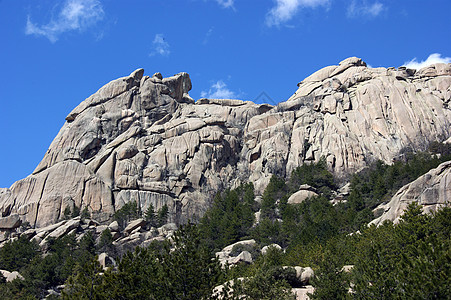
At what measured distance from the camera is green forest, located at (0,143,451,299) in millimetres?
33062

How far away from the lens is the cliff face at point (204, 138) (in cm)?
9225

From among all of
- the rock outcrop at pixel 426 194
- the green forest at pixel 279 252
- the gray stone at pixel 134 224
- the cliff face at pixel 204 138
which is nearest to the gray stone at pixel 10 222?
the cliff face at pixel 204 138

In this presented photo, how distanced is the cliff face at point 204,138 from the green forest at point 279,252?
5.05 meters

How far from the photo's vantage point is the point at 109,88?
11294 centimetres

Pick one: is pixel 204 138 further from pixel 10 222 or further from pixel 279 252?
pixel 279 252

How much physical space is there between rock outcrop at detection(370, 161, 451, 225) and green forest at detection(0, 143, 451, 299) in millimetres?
4342

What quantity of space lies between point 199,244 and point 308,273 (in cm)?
1149

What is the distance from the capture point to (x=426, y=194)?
59688 millimetres

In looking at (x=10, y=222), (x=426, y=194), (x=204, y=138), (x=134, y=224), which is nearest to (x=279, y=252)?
(x=426, y=194)

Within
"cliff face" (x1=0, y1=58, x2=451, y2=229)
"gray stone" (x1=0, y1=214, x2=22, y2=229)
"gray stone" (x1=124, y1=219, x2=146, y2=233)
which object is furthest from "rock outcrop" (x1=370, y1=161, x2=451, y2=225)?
"gray stone" (x1=0, y1=214, x2=22, y2=229)

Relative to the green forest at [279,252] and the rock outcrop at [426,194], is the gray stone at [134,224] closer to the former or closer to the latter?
the green forest at [279,252]

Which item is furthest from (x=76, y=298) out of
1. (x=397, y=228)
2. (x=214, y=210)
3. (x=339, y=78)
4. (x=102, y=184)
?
(x=339, y=78)

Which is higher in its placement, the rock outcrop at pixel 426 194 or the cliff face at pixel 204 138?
the cliff face at pixel 204 138

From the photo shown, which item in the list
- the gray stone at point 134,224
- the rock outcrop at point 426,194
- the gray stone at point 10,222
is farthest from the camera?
the gray stone at point 10,222
